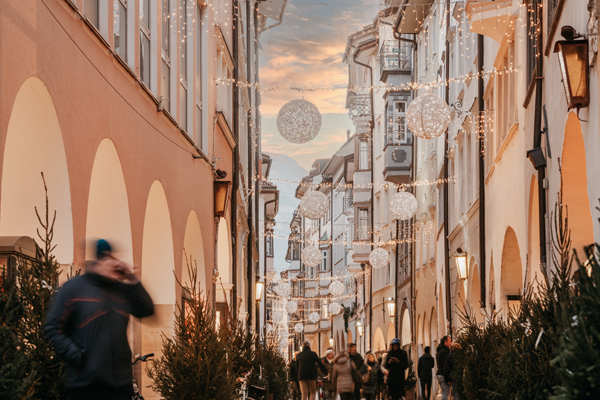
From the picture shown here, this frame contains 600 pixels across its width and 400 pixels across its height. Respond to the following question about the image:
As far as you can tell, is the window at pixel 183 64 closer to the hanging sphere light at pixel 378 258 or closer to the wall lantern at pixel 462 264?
the wall lantern at pixel 462 264

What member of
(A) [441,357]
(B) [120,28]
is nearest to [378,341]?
(A) [441,357]

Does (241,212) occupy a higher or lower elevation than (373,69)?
lower

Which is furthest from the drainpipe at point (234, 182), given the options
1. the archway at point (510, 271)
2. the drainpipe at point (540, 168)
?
the drainpipe at point (540, 168)

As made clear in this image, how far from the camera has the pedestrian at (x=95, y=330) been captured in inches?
205

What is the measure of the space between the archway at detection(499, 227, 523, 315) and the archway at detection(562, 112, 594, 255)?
4.97m

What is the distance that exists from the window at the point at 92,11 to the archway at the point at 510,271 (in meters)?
8.90

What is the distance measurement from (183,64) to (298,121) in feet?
12.3

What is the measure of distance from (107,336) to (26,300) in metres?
0.64

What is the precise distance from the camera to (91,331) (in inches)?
210

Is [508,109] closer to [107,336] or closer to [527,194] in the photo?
[527,194]

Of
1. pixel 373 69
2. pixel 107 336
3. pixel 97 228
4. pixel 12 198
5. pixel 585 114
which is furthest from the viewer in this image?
pixel 373 69

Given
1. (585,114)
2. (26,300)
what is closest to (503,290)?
(585,114)

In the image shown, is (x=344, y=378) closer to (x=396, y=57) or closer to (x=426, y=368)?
(x=426, y=368)

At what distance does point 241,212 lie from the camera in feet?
84.8
